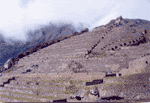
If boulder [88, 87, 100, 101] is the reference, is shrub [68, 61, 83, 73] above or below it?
above

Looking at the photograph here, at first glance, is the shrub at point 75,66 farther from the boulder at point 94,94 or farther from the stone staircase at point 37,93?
the boulder at point 94,94

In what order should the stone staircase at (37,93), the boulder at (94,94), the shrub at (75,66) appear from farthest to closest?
the shrub at (75,66), the stone staircase at (37,93), the boulder at (94,94)

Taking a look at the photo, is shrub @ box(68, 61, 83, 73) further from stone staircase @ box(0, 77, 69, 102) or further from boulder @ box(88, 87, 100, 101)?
boulder @ box(88, 87, 100, 101)

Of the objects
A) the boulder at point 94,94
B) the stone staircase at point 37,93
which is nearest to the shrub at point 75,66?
the stone staircase at point 37,93

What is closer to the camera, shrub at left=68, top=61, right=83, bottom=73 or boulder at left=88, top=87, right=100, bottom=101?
boulder at left=88, top=87, right=100, bottom=101

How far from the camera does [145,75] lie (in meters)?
7.23

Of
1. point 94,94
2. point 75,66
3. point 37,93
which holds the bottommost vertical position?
point 37,93

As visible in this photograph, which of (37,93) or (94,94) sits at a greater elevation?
(94,94)

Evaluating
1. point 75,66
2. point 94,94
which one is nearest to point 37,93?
point 75,66

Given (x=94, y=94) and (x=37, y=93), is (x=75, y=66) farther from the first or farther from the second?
(x=94, y=94)

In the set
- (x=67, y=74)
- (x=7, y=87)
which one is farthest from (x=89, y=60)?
(x=7, y=87)

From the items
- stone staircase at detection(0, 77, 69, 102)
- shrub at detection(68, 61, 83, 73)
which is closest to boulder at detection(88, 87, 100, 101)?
stone staircase at detection(0, 77, 69, 102)

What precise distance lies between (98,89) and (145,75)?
10.0 feet

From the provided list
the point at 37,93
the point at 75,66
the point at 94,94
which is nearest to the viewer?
the point at 94,94
